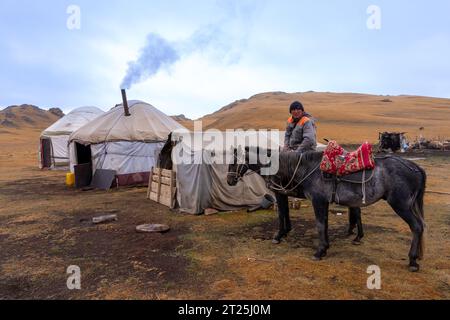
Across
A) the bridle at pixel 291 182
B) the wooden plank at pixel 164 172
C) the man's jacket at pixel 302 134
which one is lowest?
the wooden plank at pixel 164 172

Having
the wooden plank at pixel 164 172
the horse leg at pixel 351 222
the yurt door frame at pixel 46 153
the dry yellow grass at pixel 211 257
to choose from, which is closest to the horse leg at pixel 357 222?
the horse leg at pixel 351 222

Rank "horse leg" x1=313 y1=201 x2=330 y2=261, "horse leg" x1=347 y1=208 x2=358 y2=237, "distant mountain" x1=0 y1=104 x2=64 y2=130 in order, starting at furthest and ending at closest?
"distant mountain" x1=0 y1=104 x2=64 y2=130 → "horse leg" x1=347 y1=208 x2=358 y2=237 → "horse leg" x1=313 y1=201 x2=330 y2=261

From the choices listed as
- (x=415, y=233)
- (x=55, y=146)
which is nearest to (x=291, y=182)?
(x=415, y=233)

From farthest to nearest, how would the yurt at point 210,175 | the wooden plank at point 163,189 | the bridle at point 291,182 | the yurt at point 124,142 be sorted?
1. the yurt at point 124,142
2. the wooden plank at point 163,189
3. the yurt at point 210,175
4. the bridle at point 291,182

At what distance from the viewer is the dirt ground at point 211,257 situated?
16.1 feet

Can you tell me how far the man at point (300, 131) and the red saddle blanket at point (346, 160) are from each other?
74 centimetres

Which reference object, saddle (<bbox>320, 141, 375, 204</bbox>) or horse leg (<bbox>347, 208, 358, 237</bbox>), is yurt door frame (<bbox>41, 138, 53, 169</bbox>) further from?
saddle (<bbox>320, 141, 375, 204</bbox>)

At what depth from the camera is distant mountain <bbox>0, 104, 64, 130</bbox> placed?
82.4 metres

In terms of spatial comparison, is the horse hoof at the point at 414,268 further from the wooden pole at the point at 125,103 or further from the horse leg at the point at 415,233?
the wooden pole at the point at 125,103

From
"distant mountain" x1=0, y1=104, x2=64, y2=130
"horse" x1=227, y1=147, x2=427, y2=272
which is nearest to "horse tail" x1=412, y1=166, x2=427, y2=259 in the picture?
"horse" x1=227, y1=147, x2=427, y2=272

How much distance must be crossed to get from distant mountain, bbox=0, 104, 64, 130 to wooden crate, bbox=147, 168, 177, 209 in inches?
3141

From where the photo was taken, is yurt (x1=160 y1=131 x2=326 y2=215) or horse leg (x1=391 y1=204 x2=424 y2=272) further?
yurt (x1=160 y1=131 x2=326 y2=215)

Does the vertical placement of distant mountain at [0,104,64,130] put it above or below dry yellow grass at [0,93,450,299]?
above

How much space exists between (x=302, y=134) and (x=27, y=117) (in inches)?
4020
